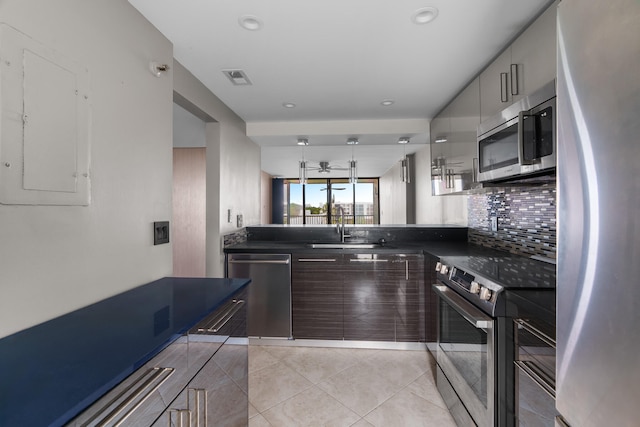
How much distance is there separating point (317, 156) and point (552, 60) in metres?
4.63

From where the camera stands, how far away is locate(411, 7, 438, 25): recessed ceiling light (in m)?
1.54

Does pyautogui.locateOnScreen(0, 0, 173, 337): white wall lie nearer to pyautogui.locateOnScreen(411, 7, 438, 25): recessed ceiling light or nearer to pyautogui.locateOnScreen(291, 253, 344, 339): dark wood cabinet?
pyautogui.locateOnScreen(291, 253, 344, 339): dark wood cabinet

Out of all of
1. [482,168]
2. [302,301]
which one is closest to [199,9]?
[482,168]

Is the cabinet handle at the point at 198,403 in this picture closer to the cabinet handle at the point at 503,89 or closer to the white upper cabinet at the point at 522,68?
the white upper cabinet at the point at 522,68

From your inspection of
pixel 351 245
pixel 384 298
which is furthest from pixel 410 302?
pixel 351 245

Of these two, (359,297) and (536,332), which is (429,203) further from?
(536,332)

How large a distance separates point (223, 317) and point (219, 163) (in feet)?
5.77

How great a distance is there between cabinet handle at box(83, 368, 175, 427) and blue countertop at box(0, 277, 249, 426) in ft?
0.15

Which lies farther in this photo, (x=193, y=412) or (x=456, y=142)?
(x=456, y=142)

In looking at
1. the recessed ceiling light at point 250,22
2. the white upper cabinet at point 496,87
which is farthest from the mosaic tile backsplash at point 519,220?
the recessed ceiling light at point 250,22

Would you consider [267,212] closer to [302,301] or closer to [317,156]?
[317,156]

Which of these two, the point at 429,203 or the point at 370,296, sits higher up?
the point at 429,203

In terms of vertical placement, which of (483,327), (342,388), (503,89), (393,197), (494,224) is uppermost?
(503,89)

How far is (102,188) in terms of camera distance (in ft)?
4.37
